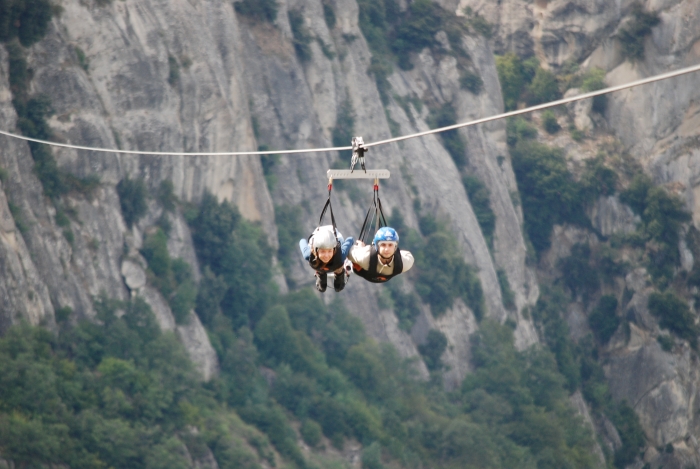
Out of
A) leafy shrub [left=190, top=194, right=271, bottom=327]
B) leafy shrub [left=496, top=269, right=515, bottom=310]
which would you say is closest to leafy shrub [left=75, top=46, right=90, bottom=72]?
leafy shrub [left=190, top=194, right=271, bottom=327]

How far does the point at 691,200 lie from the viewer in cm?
8531

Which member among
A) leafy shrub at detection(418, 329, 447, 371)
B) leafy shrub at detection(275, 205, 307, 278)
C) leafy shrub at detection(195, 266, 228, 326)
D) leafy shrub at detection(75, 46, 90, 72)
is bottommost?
leafy shrub at detection(418, 329, 447, 371)

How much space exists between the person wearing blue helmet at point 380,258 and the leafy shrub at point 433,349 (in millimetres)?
56848

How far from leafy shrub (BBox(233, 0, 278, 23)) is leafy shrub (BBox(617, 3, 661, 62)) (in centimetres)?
3060

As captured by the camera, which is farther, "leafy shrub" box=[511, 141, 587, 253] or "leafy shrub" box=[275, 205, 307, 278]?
"leafy shrub" box=[511, 141, 587, 253]

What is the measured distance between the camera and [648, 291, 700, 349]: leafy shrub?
81.9 meters

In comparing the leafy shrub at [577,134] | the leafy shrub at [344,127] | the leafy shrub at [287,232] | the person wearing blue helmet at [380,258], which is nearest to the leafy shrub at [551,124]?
the leafy shrub at [577,134]

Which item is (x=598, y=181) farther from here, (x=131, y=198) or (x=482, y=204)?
(x=131, y=198)

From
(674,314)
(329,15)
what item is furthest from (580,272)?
(329,15)

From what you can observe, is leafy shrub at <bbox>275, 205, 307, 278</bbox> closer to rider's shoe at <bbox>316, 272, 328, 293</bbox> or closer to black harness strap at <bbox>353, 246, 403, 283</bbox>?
rider's shoe at <bbox>316, 272, 328, 293</bbox>

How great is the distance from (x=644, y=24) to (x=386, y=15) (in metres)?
19.8

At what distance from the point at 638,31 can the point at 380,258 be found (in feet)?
241

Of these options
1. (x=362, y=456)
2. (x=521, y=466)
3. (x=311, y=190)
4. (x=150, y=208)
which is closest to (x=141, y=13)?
(x=150, y=208)

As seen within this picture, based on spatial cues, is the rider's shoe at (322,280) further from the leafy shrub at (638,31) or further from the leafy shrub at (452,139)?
the leafy shrub at (638,31)
